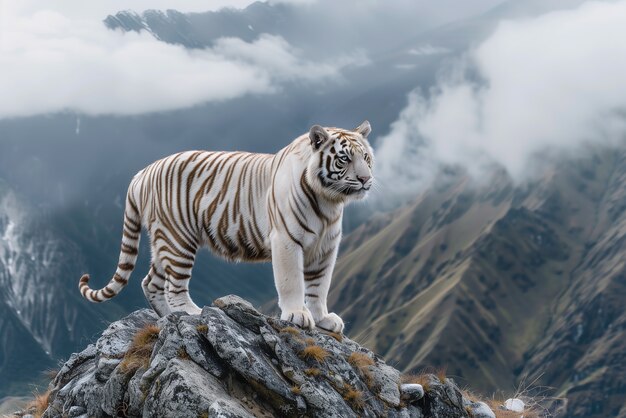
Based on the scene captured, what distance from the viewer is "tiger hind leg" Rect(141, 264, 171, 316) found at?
21.4 m

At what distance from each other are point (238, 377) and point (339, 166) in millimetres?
5054

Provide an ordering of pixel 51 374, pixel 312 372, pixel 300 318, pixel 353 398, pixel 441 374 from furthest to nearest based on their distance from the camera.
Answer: pixel 51 374 → pixel 441 374 → pixel 300 318 → pixel 353 398 → pixel 312 372

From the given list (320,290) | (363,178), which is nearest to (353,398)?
(320,290)

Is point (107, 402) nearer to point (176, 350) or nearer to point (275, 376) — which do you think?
point (176, 350)

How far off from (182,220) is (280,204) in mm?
2865

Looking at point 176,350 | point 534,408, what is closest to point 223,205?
point 176,350

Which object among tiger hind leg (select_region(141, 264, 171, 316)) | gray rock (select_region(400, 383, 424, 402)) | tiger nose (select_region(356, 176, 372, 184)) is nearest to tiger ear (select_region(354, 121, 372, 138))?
tiger nose (select_region(356, 176, 372, 184))

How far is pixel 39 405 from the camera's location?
20688mm

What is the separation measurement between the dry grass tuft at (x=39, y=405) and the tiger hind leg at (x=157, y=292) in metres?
3.37

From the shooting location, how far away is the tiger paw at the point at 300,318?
19.0m

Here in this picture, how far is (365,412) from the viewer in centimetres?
1805

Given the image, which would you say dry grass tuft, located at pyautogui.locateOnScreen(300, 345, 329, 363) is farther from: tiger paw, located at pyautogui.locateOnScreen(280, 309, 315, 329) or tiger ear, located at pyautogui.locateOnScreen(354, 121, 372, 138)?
tiger ear, located at pyautogui.locateOnScreen(354, 121, 372, 138)

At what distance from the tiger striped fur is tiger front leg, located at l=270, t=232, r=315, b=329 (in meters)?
0.02

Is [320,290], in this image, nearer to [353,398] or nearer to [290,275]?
[290,275]
